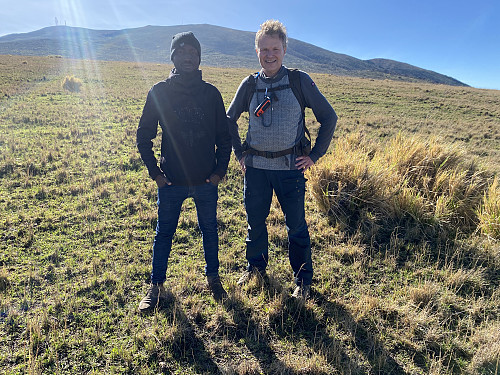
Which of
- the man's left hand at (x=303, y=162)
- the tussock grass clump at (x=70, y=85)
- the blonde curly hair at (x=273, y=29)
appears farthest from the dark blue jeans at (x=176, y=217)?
the tussock grass clump at (x=70, y=85)

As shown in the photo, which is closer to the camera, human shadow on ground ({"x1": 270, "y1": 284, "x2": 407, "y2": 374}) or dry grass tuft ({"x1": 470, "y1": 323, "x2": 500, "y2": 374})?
dry grass tuft ({"x1": 470, "y1": 323, "x2": 500, "y2": 374})

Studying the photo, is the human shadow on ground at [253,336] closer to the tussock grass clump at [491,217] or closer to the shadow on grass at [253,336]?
the shadow on grass at [253,336]

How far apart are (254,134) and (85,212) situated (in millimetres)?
3523

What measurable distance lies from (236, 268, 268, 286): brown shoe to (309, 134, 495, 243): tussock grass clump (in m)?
1.59

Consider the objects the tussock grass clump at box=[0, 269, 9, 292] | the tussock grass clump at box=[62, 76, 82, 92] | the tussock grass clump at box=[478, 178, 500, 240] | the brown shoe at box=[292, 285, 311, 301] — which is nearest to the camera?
the brown shoe at box=[292, 285, 311, 301]

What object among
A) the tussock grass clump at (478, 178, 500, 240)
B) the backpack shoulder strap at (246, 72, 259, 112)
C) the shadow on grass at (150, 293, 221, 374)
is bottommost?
the shadow on grass at (150, 293, 221, 374)

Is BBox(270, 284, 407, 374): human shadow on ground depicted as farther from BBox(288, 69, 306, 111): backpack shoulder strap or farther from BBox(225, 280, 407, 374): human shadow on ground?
BBox(288, 69, 306, 111): backpack shoulder strap

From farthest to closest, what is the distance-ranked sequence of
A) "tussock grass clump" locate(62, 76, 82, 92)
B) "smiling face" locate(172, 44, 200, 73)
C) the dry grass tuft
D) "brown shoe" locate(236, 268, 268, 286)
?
"tussock grass clump" locate(62, 76, 82, 92) → "brown shoe" locate(236, 268, 268, 286) → "smiling face" locate(172, 44, 200, 73) → the dry grass tuft

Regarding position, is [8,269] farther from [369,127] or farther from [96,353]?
[369,127]

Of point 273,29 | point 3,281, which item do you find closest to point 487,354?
point 273,29

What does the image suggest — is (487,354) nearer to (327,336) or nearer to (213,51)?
(327,336)

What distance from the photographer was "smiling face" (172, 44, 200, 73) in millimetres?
2459

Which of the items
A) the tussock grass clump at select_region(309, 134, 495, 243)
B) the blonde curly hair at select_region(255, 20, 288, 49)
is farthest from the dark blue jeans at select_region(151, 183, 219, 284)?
the tussock grass clump at select_region(309, 134, 495, 243)

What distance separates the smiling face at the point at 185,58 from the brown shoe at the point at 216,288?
81.6 inches
